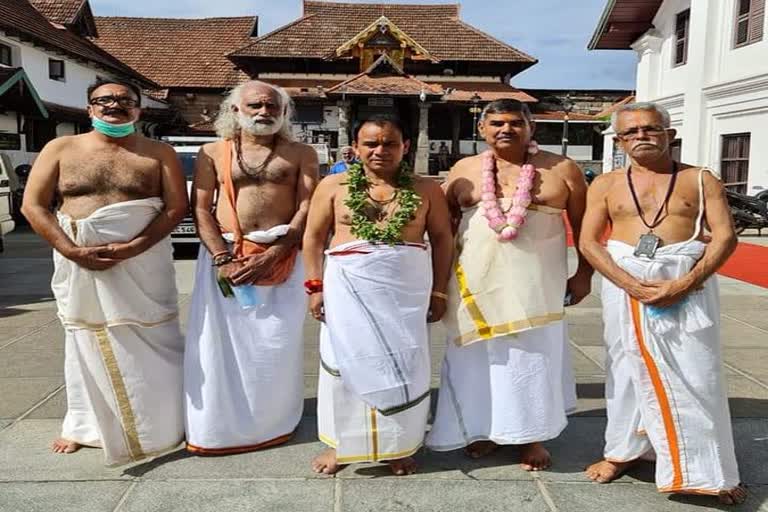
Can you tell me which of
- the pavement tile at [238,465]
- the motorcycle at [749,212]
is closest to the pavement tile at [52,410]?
the pavement tile at [238,465]

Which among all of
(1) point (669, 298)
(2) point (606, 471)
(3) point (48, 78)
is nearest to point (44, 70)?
(3) point (48, 78)

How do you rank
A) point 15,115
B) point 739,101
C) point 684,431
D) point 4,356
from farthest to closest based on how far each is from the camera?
point 15,115
point 739,101
point 4,356
point 684,431

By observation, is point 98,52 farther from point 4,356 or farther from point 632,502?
point 632,502

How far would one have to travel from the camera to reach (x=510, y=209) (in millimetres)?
3146

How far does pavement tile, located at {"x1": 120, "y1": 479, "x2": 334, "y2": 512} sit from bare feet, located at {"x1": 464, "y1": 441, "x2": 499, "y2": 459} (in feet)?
2.39

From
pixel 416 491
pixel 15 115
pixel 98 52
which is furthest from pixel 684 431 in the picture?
pixel 98 52

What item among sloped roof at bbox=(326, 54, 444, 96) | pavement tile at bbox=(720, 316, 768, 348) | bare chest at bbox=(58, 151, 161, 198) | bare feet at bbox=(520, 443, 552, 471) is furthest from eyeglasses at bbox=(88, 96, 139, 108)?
sloped roof at bbox=(326, 54, 444, 96)

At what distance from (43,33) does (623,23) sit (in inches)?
656

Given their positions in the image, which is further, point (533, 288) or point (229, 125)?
point (229, 125)

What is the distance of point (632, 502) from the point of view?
116 inches

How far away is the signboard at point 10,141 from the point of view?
1667cm

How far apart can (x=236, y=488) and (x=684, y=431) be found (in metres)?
1.94

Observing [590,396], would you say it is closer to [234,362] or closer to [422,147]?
[234,362]

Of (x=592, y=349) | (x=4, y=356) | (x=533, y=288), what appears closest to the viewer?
(x=533, y=288)
